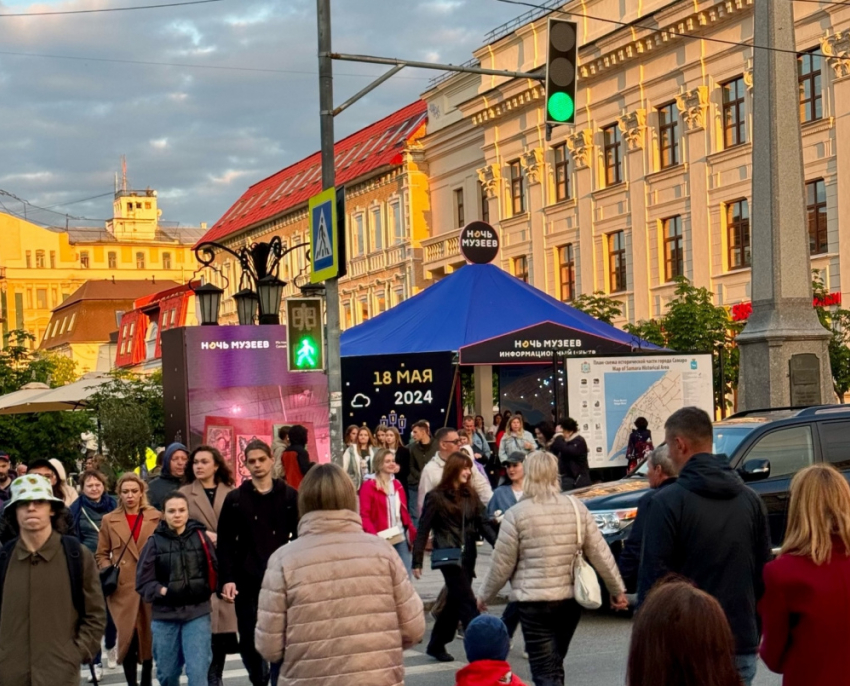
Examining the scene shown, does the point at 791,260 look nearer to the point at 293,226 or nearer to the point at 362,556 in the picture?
the point at 362,556

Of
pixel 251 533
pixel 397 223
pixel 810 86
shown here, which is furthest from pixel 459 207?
pixel 251 533

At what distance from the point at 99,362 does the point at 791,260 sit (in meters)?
92.1

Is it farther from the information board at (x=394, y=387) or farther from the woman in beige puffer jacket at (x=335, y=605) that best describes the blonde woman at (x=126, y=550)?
the information board at (x=394, y=387)

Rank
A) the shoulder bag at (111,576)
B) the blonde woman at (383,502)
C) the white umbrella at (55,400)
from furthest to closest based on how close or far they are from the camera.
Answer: the white umbrella at (55,400) → the blonde woman at (383,502) → the shoulder bag at (111,576)

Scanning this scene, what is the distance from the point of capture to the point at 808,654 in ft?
16.1

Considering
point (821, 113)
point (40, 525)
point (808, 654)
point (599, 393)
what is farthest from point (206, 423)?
point (821, 113)

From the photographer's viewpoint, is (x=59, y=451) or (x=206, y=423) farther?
(x=59, y=451)

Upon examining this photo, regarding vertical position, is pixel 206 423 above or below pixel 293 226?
below

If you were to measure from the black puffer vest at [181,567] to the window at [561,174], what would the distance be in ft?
A: 123

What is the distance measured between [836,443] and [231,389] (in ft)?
23.1

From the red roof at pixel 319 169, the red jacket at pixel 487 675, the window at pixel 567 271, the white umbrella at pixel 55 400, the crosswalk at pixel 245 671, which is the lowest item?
the crosswalk at pixel 245 671

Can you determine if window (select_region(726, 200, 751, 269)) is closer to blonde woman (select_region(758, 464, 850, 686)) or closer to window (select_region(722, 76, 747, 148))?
window (select_region(722, 76, 747, 148))

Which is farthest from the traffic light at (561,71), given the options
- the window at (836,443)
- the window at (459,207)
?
the window at (459,207)

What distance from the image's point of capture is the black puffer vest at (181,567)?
8.84m
